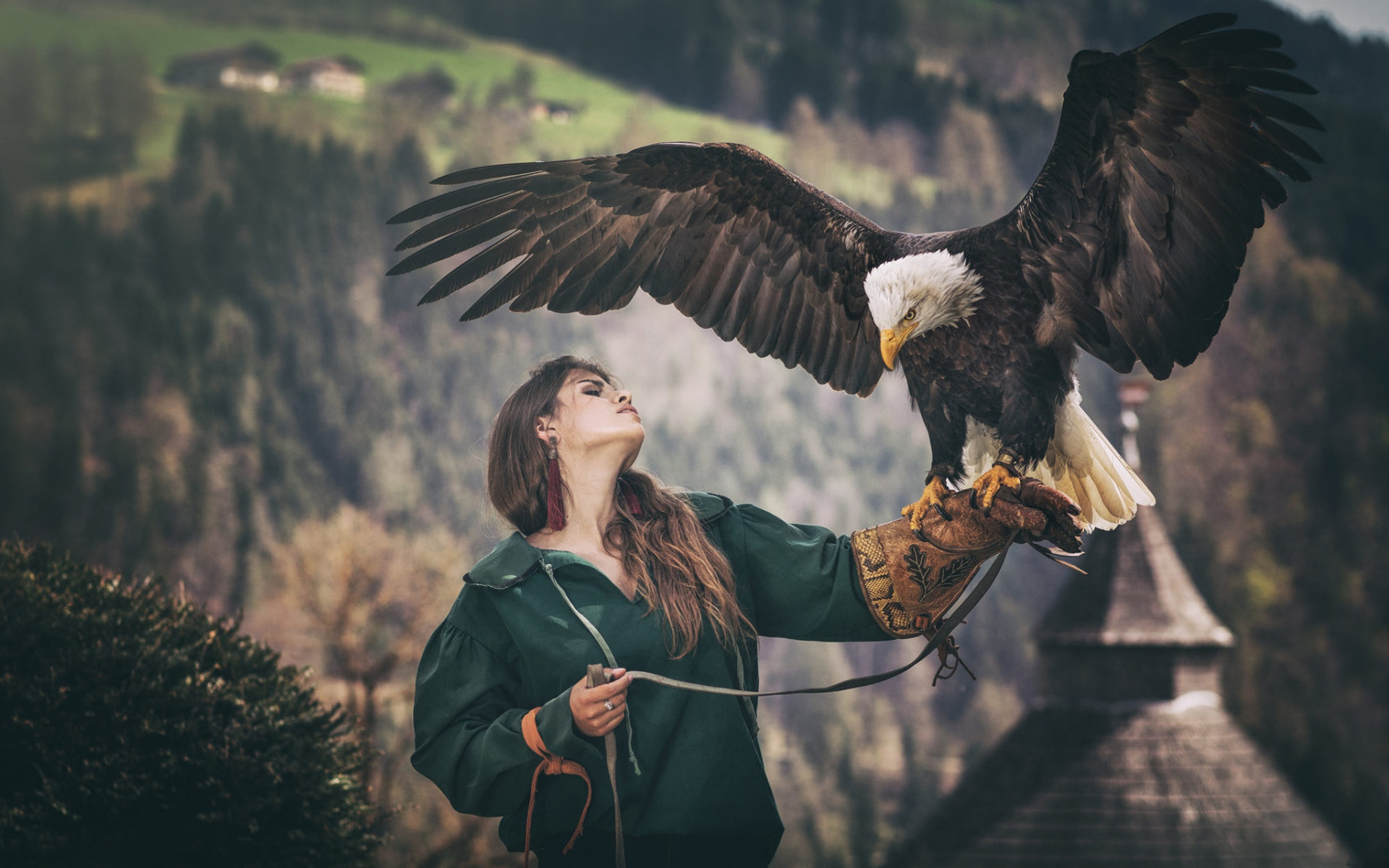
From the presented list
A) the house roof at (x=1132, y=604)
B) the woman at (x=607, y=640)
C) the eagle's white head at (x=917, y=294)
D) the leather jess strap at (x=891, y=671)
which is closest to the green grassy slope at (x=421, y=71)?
the house roof at (x=1132, y=604)

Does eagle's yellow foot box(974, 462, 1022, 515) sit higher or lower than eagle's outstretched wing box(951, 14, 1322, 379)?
lower

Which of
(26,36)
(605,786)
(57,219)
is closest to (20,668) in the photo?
(605,786)

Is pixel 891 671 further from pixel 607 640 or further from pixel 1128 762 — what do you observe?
pixel 1128 762

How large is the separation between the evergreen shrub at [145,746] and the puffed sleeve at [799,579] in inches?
46.3

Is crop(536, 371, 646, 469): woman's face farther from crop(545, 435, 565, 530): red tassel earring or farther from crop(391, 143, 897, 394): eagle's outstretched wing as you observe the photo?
crop(391, 143, 897, 394): eagle's outstretched wing

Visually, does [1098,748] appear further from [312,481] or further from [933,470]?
[312,481]

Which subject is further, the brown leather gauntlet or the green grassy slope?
the green grassy slope

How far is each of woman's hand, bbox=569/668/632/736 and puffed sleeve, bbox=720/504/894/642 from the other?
1.68 feet

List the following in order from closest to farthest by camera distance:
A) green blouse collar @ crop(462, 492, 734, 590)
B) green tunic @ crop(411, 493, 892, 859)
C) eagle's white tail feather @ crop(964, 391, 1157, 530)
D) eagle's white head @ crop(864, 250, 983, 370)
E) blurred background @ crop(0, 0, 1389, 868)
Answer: green tunic @ crop(411, 493, 892, 859) → green blouse collar @ crop(462, 492, 734, 590) → eagle's white head @ crop(864, 250, 983, 370) → eagle's white tail feather @ crop(964, 391, 1157, 530) → blurred background @ crop(0, 0, 1389, 868)

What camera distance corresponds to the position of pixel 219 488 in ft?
77.7

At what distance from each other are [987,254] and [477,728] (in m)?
1.63

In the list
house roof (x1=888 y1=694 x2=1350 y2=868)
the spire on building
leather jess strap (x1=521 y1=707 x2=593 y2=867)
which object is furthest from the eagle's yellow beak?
house roof (x1=888 y1=694 x2=1350 y2=868)

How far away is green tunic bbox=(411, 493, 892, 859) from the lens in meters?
2.18

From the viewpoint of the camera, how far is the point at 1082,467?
271cm
